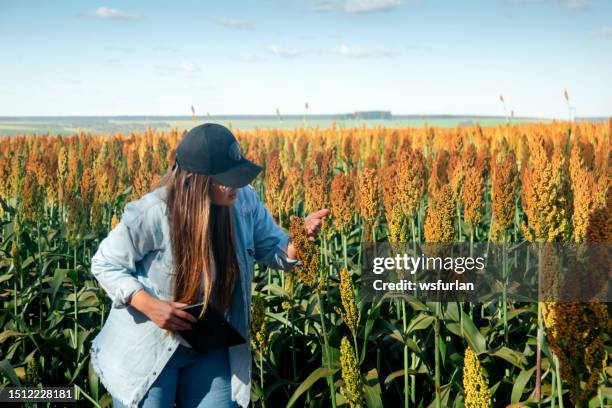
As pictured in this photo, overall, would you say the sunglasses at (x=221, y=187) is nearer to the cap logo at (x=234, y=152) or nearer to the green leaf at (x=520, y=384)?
the cap logo at (x=234, y=152)

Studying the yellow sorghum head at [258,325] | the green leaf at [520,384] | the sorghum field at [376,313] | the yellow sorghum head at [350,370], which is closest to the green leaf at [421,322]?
the sorghum field at [376,313]

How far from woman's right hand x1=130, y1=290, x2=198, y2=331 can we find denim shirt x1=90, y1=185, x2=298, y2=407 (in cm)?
6

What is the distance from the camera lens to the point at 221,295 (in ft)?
9.89

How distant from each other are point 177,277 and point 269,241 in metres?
0.61

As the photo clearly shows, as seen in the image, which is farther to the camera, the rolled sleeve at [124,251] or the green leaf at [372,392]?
the green leaf at [372,392]

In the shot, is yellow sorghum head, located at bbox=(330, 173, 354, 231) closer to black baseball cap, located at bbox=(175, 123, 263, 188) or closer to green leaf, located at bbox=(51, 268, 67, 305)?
black baseball cap, located at bbox=(175, 123, 263, 188)

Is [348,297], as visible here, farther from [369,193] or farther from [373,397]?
[369,193]

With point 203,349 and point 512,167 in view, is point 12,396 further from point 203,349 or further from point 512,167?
point 512,167

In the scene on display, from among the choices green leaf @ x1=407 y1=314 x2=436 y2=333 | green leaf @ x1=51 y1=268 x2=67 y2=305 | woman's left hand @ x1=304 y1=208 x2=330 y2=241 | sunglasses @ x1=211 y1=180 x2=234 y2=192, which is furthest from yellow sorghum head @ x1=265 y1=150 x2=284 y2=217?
sunglasses @ x1=211 y1=180 x2=234 y2=192

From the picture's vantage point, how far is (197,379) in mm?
3039

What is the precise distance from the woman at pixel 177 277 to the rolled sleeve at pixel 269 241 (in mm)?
265

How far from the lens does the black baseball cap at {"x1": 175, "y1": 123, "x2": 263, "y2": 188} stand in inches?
112

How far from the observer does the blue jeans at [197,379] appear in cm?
298

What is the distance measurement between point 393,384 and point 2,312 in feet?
9.11
